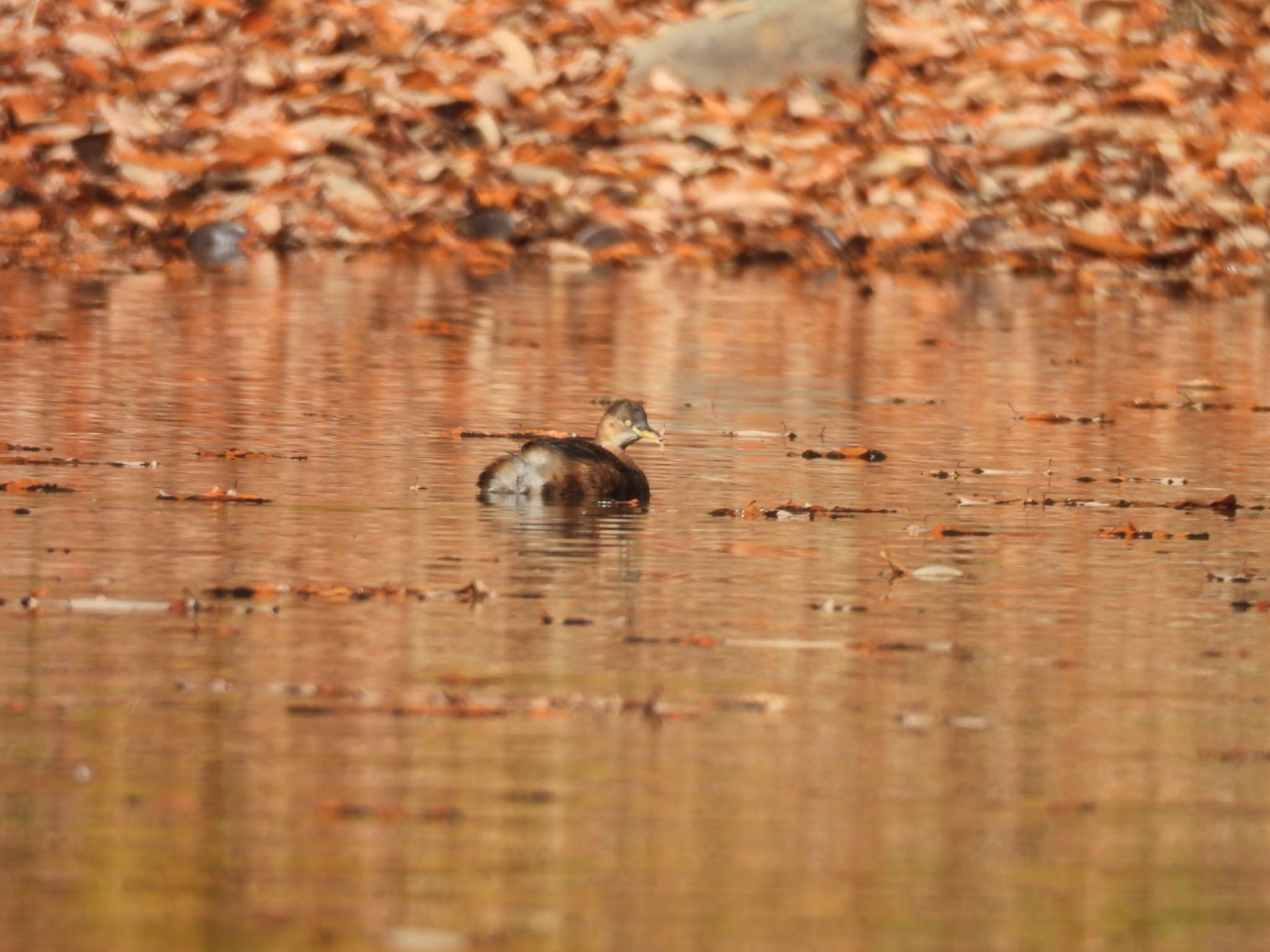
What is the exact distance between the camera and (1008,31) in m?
26.5

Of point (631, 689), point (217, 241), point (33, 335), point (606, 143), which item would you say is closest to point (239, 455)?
point (631, 689)

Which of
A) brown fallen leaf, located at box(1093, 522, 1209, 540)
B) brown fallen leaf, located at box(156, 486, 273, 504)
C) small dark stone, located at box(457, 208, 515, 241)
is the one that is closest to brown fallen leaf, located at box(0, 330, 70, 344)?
brown fallen leaf, located at box(156, 486, 273, 504)

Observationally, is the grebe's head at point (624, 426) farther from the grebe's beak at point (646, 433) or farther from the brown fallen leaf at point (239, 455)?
the brown fallen leaf at point (239, 455)

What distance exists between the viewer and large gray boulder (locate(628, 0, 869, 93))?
25.5 m

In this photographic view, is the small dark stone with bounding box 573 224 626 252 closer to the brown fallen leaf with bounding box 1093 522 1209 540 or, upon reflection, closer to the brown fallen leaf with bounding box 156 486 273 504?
the brown fallen leaf with bounding box 156 486 273 504

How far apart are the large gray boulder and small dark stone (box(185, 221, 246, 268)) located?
13.7ft

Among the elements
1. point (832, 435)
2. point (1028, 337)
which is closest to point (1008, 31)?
point (1028, 337)

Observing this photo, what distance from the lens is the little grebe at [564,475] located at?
32.0ft

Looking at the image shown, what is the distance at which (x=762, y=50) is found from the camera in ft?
83.8

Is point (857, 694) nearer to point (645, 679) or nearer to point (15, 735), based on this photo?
point (645, 679)

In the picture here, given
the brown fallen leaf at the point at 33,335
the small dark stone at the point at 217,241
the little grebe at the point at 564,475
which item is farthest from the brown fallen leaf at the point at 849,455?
the small dark stone at the point at 217,241

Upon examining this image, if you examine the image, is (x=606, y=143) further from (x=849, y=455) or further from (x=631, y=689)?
(x=631, y=689)

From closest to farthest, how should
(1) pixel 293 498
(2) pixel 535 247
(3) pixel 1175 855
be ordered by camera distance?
(3) pixel 1175 855 < (1) pixel 293 498 < (2) pixel 535 247

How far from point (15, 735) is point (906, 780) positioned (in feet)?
5.20
